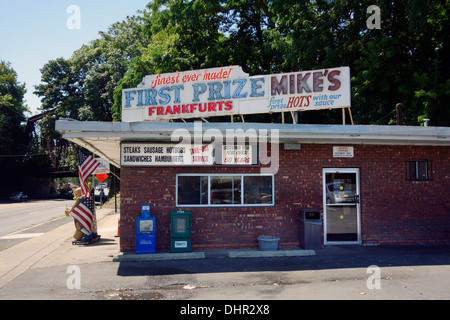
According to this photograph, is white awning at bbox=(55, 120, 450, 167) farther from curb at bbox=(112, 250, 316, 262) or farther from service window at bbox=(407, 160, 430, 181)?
curb at bbox=(112, 250, 316, 262)

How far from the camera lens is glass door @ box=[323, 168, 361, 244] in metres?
10.8

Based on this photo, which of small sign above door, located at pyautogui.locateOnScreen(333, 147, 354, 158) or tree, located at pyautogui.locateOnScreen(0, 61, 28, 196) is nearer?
small sign above door, located at pyautogui.locateOnScreen(333, 147, 354, 158)

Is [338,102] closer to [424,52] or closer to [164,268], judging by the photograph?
[164,268]

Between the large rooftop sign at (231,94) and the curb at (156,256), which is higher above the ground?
the large rooftop sign at (231,94)

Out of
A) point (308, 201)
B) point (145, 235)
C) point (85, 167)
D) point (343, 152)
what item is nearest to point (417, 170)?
point (343, 152)

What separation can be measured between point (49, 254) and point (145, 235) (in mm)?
3188

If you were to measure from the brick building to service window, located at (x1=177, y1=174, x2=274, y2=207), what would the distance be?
3 centimetres

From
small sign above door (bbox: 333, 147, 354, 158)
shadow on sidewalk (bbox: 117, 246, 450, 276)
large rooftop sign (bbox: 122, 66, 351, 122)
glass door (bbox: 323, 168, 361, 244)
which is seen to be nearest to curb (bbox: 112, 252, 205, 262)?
shadow on sidewalk (bbox: 117, 246, 450, 276)

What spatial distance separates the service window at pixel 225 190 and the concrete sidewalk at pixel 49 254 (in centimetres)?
262

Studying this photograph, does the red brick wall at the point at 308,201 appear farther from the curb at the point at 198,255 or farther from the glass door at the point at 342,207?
the curb at the point at 198,255

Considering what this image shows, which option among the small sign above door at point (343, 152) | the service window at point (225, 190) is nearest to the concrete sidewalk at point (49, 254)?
the service window at point (225, 190)

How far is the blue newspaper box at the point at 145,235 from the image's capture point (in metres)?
9.60
